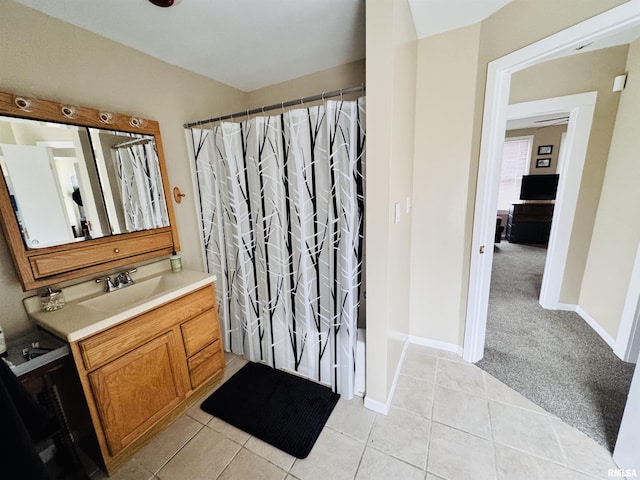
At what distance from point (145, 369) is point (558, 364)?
9.76 ft

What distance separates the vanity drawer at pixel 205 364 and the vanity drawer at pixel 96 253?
0.84 metres

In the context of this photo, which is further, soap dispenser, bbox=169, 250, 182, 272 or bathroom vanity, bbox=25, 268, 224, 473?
soap dispenser, bbox=169, 250, 182, 272

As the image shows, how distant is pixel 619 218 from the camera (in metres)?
2.13

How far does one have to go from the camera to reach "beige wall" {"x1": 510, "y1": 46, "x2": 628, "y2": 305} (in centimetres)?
225

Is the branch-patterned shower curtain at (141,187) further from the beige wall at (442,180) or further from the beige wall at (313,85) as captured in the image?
the beige wall at (442,180)

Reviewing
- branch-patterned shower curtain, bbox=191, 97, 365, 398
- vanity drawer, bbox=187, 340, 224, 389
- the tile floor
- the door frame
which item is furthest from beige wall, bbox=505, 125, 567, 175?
vanity drawer, bbox=187, 340, 224, 389

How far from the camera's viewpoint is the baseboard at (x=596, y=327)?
216 centimetres

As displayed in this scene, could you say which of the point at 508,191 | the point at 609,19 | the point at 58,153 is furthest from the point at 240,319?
the point at 508,191

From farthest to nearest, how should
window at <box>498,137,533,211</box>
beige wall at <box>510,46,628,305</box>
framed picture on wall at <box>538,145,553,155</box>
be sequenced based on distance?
A: window at <box>498,137,533,211</box>
framed picture on wall at <box>538,145,553,155</box>
beige wall at <box>510,46,628,305</box>

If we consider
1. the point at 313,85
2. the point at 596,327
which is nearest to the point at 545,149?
the point at 596,327

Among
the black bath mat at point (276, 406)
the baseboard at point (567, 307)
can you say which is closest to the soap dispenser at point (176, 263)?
the black bath mat at point (276, 406)

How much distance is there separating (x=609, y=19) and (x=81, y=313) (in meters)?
3.02

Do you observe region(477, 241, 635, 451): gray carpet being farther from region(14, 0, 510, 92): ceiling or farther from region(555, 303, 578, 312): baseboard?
region(14, 0, 510, 92): ceiling

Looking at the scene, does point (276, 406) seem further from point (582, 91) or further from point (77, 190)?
point (582, 91)
